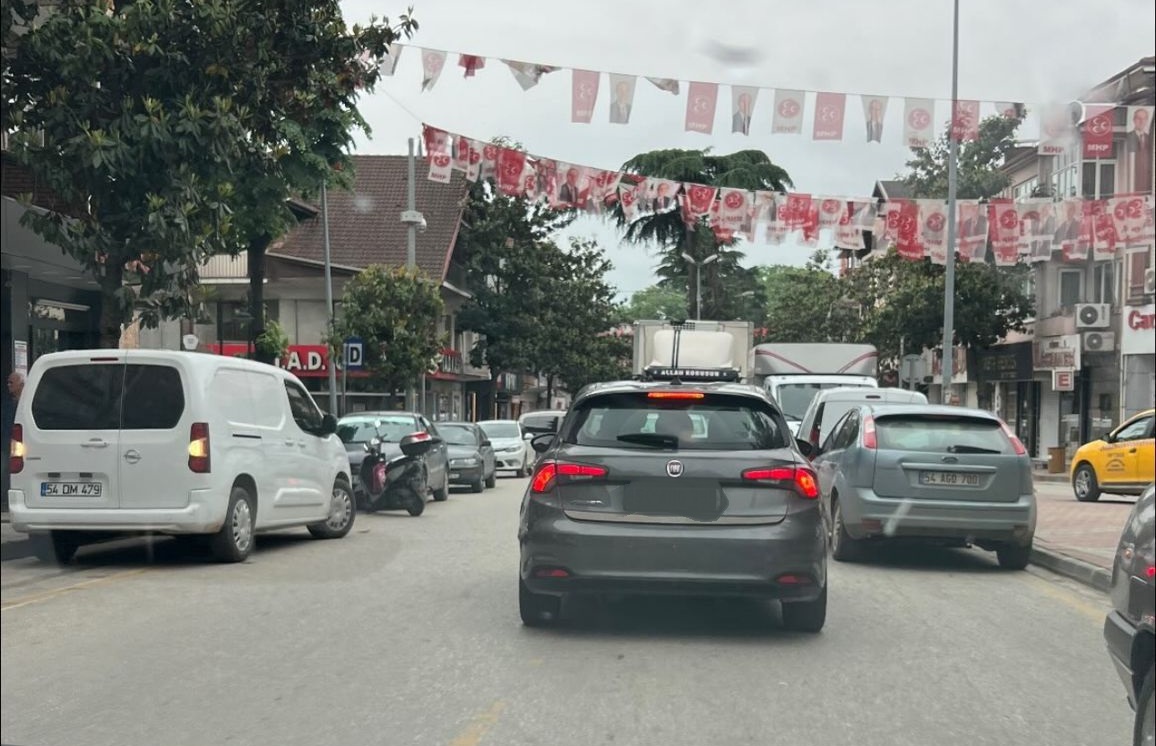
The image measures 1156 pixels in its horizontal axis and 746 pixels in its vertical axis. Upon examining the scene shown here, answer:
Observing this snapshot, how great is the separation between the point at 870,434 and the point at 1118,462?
13.2m

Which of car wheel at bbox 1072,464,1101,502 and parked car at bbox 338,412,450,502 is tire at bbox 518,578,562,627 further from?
car wheel at bbox 1072,464,1101,502

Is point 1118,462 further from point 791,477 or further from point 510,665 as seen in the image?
point 510,665

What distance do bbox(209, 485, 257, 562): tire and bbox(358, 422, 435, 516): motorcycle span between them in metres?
5.69

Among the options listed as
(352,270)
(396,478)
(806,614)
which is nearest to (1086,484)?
(396,478)

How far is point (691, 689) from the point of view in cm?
661

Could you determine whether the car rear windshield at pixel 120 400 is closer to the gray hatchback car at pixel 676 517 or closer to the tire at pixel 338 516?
the tire at pixel 338 516

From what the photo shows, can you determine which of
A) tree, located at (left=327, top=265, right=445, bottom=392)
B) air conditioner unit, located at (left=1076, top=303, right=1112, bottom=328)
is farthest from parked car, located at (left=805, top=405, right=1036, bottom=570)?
air conditioner unit, located at (left=1076, top=303, right=1112, bottom=328)

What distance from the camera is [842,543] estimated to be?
12586 mm

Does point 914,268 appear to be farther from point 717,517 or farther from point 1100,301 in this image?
point 717,517

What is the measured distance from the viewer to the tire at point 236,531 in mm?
11695

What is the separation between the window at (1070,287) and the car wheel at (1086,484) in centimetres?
1803

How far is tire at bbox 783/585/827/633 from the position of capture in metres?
8.10

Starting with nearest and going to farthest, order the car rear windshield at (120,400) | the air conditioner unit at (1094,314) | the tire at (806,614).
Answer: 1. the tire at (806,614)
2. the car rear windshield at (120,400)
3. the air conditioner unit at (1094,314)

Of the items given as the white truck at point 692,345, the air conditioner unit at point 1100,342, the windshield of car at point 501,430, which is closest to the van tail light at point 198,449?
the white truck at point 692,345
